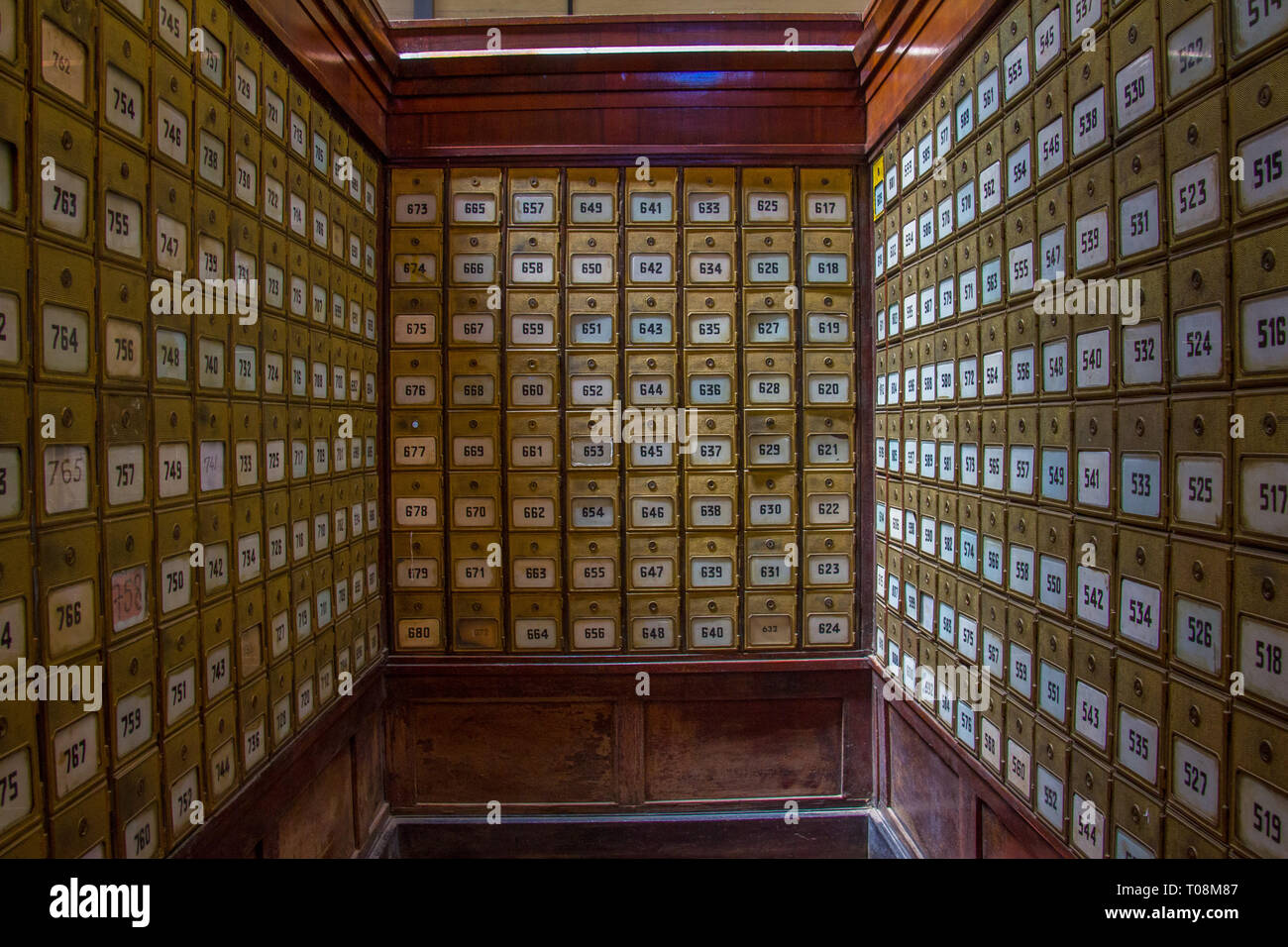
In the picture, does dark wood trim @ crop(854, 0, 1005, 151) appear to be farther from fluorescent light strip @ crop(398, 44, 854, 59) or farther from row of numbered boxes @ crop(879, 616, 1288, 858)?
row of numbered boxes @ crop(879, 616, 1288, 858)

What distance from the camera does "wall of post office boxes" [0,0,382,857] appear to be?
141cm

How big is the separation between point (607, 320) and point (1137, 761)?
8.62ft

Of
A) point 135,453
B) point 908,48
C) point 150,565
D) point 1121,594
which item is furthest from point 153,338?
point 908,48

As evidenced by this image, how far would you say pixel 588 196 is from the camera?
11.5 ft

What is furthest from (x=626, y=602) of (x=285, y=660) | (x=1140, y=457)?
(x=1140, y=457)

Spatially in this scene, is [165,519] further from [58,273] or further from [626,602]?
[626,602]

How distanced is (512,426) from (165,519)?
1801mm

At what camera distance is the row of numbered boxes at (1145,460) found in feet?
4.48

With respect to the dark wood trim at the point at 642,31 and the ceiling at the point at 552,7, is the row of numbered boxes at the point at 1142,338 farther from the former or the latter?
the ceiling at the point at 552,7

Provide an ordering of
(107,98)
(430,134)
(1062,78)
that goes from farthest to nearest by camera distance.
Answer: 1. (430,134)
2. (1062,78)
3. (107,98)

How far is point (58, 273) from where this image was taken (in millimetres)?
1481

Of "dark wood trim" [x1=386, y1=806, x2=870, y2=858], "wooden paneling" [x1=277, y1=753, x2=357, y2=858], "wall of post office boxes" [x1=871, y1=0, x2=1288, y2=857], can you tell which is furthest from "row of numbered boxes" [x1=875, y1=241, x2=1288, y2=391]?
"wooden paneling" [x1=277, y1=753, x2=357, y2=858]

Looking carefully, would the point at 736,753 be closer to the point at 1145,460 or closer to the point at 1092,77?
the point at 1145,460

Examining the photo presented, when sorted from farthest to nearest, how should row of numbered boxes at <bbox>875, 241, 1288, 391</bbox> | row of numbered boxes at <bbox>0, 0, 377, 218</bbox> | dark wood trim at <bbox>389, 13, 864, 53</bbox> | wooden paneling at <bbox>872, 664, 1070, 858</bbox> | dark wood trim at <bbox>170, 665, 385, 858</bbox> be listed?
dark wood trim at <bbox>389, 13, 864, 53</bbox>, wooden paneling at <bbox>872, 664, 1070, 858</bbox>, dark wood trim at <bbox>170, 665, 385, 858</bbox>, row of numbered boxes at <bbox>0, 0, 377, 218</bbox>, row of numbered boxes at <bbox>875, 241, 1288, 391</bbox>
